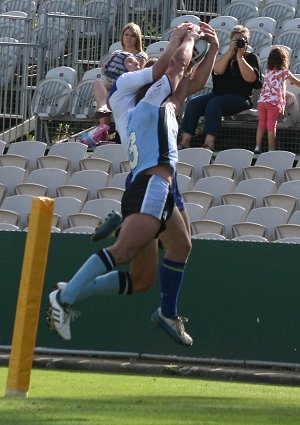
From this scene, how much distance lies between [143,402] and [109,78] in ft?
25.3

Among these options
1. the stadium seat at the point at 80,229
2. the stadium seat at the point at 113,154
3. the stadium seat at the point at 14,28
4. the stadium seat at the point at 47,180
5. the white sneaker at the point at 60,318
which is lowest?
the stadium seat at the point at 80,229

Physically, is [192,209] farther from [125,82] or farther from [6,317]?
[125,82]

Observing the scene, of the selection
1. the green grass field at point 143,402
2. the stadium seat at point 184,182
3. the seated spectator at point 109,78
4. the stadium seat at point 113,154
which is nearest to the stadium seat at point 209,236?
the stadium seat at point 184,182

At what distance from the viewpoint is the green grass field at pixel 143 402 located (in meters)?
8.01

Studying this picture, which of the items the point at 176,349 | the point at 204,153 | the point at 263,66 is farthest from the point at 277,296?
the point at 263,66

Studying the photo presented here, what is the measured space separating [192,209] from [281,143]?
2720 mm

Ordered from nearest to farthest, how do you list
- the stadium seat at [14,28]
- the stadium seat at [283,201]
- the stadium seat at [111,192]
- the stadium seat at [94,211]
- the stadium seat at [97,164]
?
the stadium seat at [283,201]
the stadium seat at [94,211]
the stadium seat at [111,192]
the stadium seat at [97,164]
the stadium seat at [14,28]

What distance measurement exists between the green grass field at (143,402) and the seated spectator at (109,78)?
14.1 feet

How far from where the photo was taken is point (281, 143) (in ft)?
56.2

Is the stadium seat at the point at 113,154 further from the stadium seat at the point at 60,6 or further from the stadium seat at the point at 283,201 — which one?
the stadium seat at the point at 60,6

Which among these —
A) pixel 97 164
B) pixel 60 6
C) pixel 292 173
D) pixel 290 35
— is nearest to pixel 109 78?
pixel 97 164

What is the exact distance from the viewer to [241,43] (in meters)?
15.7

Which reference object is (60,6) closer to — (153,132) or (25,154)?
(25,154)

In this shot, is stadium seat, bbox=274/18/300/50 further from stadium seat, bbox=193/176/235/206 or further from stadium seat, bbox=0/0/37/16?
stadium seat, bbox=0/0/37/16
